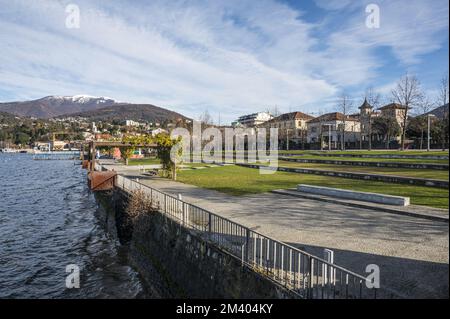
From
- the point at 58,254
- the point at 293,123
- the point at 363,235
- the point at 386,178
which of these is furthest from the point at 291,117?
Answer: the point at 363,235

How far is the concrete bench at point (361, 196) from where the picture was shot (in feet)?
40.5

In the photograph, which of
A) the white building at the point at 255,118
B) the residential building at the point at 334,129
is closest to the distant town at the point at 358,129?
the residential building at the point at 334,129

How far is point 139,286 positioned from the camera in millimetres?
11344

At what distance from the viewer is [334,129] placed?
77.2 metres

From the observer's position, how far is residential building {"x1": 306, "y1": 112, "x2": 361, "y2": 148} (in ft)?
247

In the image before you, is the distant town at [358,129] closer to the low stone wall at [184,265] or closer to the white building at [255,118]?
the low stone wall at [184,265]

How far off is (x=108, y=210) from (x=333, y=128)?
219ft

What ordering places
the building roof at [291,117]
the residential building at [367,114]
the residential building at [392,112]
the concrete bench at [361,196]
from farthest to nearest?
1. the building roof at [291,117]
2. the residential building at [392,112]
3. the residential building at [367,114]
4. the concrete bench at [361,196]

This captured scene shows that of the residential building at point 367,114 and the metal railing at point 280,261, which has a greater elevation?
the residential building at point 367,114

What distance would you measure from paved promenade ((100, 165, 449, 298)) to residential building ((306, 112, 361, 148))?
61.9 metres

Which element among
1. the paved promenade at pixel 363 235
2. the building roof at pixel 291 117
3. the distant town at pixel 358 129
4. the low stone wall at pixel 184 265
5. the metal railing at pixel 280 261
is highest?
the building roof at pixel 291 117

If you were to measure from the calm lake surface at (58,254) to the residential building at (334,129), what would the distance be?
200 ft
